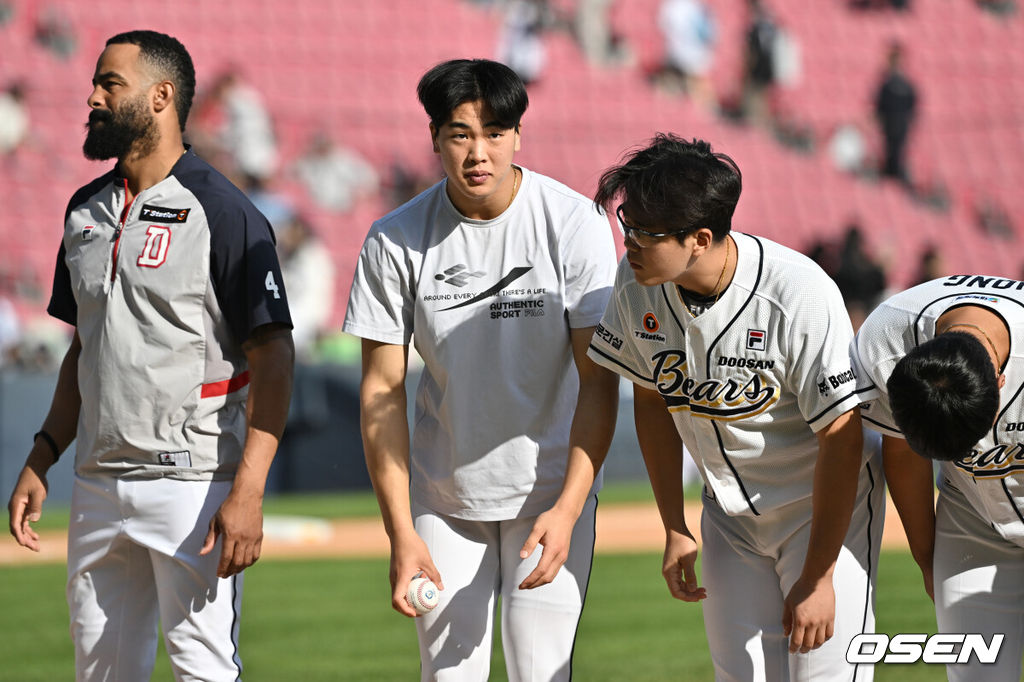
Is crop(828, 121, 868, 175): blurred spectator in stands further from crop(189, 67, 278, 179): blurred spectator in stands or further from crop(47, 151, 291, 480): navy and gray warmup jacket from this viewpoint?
crop(47, 151, 291, 480): navy and gray warmup jacket

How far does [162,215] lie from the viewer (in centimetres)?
362

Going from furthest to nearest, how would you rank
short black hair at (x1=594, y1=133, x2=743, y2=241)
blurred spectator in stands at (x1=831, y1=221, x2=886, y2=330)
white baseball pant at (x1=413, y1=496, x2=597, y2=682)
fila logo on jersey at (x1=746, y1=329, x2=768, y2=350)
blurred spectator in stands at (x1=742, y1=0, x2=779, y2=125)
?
blurred spectator in stands at (x1=742, y1=0, x2=779, y2=125)
blurred spectator in stands at (x1=831, y1=221, x2=886, y2=330)
white baseball pant at (x1=413, y1=496, x2=597, y2=682)
fila logo on jersey at (x1=746, y1=329, x2=768, y2=350)
short black hair at (x1=594, y1=133, x2=743, y2=241)

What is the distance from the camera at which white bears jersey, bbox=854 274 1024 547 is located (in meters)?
3.26

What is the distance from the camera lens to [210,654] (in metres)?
3.48

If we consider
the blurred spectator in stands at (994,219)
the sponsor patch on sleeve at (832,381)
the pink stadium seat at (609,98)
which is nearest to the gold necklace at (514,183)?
the sponsor patch on sleeve at (832,381)

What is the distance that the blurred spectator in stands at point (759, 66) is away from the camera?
65.9ft

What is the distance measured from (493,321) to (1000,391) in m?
1.39

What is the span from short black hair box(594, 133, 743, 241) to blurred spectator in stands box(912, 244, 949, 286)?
1415cm

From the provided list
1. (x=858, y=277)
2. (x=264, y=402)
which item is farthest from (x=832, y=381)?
(x=858, y=277)

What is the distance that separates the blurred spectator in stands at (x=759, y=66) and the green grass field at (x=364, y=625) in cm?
1121

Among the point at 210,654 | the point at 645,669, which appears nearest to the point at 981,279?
the point at 210,654

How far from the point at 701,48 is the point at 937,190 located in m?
4.55

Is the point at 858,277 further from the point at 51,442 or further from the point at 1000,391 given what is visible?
the point at 51,442

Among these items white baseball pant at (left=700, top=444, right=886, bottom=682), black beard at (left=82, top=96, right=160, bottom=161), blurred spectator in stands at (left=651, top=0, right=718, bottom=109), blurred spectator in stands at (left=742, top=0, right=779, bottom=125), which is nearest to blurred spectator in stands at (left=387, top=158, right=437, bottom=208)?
blurred spectator in stands at (left=651, top=0, right=718, bottom=109)
